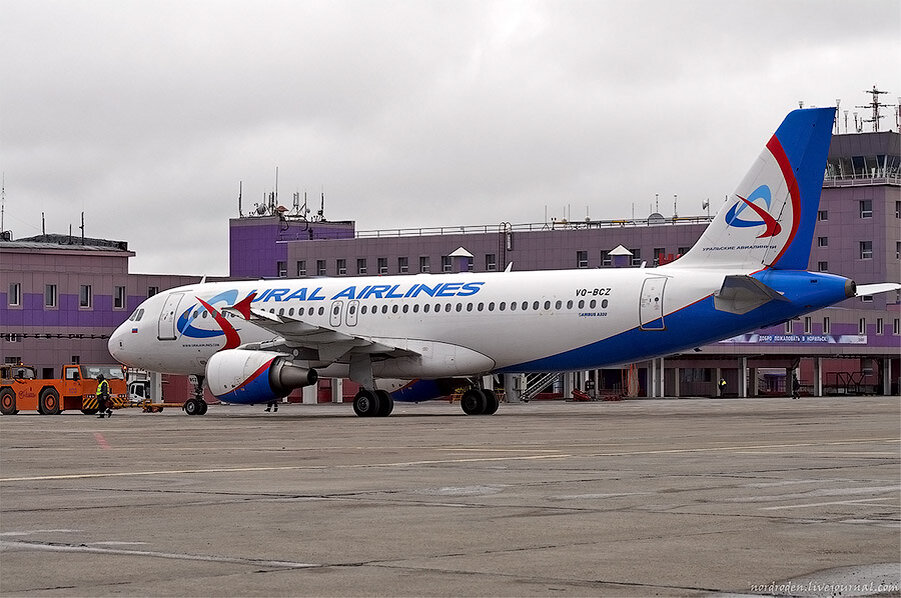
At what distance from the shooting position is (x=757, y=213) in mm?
36344

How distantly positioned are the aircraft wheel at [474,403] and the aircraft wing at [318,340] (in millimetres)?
3089

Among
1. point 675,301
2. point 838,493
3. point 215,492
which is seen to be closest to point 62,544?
point 215,492

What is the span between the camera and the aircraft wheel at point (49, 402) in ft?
163

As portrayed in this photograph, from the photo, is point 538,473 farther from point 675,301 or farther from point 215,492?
point 675,301

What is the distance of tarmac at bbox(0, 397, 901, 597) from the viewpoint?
8.45 metres

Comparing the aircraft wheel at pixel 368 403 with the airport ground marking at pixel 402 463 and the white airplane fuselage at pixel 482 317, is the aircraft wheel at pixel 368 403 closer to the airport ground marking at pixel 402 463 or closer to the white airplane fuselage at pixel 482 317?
the white airplane fuselage at pixel 482 317

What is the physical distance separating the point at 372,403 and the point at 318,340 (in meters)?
2.41

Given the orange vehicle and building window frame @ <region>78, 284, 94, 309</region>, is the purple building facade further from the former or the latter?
the orange vehicle

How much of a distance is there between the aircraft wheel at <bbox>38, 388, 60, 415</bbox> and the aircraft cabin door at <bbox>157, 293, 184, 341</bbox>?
19.3ft

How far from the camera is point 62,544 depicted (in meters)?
10.1

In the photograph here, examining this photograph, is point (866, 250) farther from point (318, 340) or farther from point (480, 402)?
point (318, 340)

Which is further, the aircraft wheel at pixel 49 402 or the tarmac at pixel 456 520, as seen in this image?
the aircraft wheel at pixel 49 402

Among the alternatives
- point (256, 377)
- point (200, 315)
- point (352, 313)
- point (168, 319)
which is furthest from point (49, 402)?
point (352, 313)

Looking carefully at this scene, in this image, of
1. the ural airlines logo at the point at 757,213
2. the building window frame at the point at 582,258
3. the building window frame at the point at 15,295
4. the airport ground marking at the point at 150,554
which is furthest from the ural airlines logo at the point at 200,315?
the building window frame at the point at 582,258
